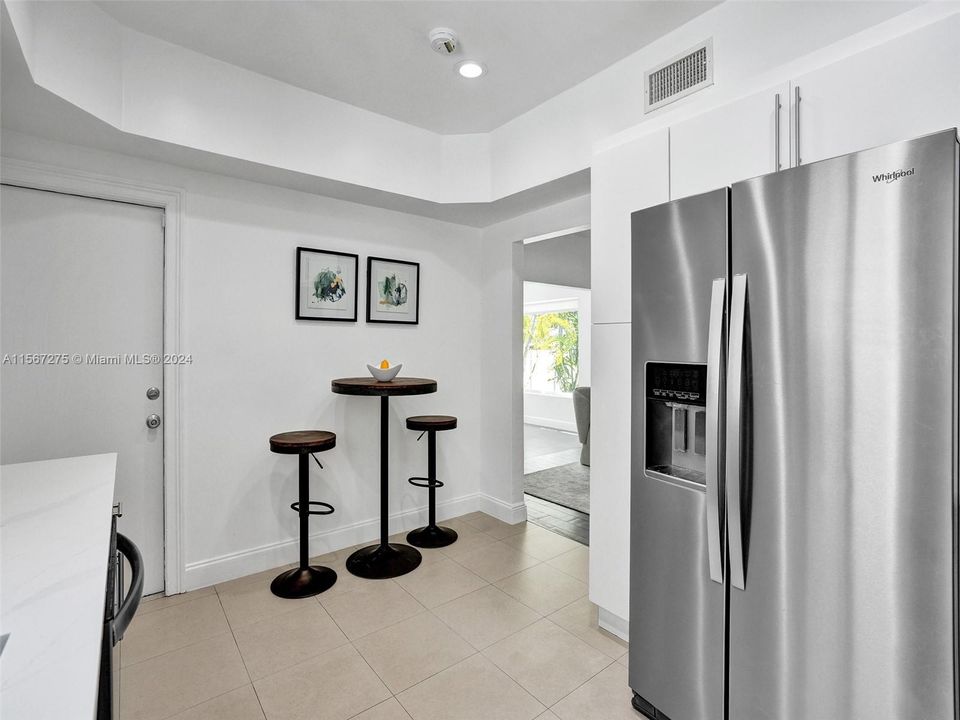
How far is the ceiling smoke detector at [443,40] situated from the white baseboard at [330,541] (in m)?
2.96

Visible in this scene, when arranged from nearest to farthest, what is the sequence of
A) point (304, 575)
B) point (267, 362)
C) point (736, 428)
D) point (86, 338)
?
point (736, 428)
point (86, 338)
point (304, 575)
point (267, 362)

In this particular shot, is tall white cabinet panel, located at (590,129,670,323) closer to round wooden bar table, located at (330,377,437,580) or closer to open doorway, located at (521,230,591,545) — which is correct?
open doorway, located at (521,230,591,545)

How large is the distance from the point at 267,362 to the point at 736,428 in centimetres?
264

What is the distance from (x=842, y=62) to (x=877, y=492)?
54.9 inches

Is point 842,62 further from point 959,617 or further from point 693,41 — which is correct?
point 959,617

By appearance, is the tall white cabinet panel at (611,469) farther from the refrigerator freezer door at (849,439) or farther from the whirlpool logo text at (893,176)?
the whirlpool logo text at (893,176)

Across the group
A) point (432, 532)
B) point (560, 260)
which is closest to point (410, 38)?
point (432, 532)

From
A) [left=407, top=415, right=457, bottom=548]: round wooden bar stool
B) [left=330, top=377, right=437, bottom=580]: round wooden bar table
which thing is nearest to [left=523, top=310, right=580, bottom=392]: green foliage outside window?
[left=407, top=415, right=457, bottom=548]: round wooden bar stool

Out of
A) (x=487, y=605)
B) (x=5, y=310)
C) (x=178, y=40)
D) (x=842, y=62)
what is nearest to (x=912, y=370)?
(x=842, y=62)

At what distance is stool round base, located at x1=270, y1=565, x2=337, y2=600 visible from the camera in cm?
268

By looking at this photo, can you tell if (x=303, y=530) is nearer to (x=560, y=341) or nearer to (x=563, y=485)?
(x=563, y=485)

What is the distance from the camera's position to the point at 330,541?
324 centimetres

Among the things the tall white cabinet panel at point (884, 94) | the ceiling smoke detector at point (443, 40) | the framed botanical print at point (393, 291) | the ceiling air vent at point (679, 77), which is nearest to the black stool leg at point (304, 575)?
the framed botanical print at point (393, 291)
